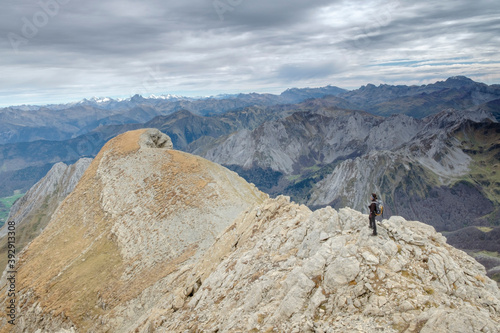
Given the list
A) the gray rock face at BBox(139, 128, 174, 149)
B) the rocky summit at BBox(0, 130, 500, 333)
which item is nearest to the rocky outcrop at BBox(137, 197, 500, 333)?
the rocky summit at BBox(0, 130, 500, 333)

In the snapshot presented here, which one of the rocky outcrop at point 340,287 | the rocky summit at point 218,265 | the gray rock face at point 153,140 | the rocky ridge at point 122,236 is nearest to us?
the rocky outcrop at point 340,287

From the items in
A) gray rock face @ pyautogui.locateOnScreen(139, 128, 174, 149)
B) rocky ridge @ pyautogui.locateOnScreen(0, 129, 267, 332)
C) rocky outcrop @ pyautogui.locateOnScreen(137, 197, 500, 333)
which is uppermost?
gray rock face @ pyautogui.locateOnScreen(139, 128, 174, 149)

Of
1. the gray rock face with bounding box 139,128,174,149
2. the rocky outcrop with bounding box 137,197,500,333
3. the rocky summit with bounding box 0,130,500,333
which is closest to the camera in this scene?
the rocky outcrop with bounding box 137,197,500,333

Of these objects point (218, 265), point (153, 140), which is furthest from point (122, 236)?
point (153, 140)

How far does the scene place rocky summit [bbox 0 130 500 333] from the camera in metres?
13.9

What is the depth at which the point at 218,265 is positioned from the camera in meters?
24.0

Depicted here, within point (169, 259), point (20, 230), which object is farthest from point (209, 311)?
point (20, 230)

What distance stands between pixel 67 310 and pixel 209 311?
71.1 ft

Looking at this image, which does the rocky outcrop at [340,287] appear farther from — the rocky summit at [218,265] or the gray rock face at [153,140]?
the gray rock face at [153,140]

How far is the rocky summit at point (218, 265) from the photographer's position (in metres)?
13.9

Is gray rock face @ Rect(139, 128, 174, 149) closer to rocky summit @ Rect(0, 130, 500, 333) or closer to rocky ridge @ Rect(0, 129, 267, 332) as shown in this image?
rocky ridge @ Rect(0, 129, 267, 332)

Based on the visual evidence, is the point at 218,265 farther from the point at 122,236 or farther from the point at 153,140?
the point at 153,140

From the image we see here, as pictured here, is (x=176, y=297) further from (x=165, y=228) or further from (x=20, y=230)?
(x=20, y=230)

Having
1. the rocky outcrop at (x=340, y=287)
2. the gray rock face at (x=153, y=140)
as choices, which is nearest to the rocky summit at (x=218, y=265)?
Answer: the rocky outcrop at (x=340, y=287)
